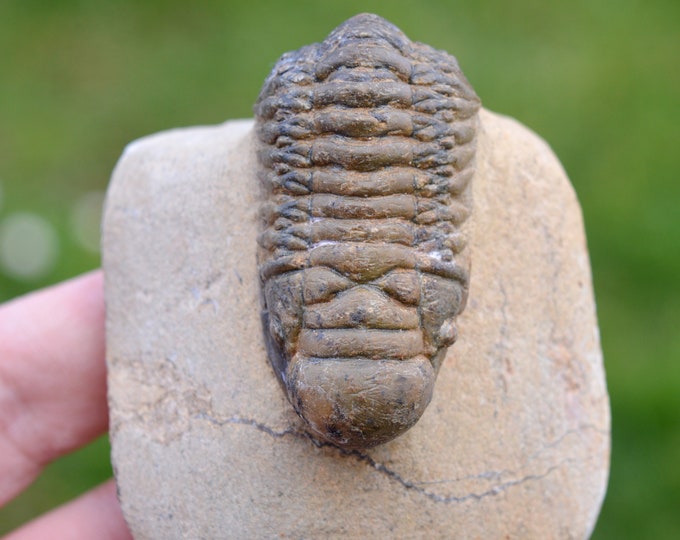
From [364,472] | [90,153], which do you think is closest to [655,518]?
[364,472]

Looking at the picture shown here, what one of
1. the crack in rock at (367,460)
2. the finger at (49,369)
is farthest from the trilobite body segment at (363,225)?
the finger at (49,369)

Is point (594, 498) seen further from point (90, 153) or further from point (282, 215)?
point (90, 153)

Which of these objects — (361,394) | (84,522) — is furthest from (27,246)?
(361,394)

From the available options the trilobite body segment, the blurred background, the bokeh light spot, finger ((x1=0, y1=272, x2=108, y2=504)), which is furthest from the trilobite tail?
the bokeh light spot

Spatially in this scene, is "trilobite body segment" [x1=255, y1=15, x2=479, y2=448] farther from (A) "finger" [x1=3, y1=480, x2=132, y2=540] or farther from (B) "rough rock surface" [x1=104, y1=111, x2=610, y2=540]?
(A) "finger" [x1=3, y1=480, x2=132, y2=540]

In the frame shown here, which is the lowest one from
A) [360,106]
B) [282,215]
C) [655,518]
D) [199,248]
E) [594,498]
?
[655,518]

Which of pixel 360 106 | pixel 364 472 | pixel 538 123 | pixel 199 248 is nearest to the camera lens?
pixel 360 106

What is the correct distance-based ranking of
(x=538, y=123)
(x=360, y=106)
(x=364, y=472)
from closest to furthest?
(x=360, y=106), (x=364, y=472), (x=538, y=123)
